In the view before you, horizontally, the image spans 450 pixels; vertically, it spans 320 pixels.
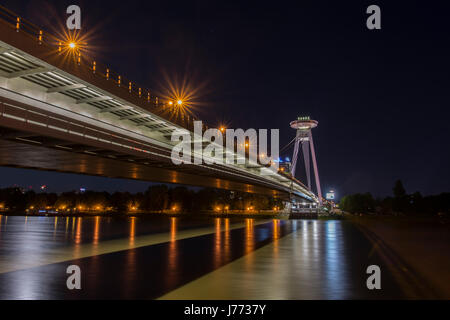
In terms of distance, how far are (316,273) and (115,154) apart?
19009 millimetres

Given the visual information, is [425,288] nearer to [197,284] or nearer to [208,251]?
[197,284]

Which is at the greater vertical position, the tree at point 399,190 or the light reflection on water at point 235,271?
the tree at point 399,190

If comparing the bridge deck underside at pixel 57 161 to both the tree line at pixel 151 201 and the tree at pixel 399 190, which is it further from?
the tree at pixel 399 190

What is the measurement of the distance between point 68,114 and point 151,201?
116m

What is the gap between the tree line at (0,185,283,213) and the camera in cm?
13625

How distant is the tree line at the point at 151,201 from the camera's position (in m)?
136

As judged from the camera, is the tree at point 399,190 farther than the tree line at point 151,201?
Yes

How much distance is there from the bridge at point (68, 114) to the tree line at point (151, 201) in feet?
336

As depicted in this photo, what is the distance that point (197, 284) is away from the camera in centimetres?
983

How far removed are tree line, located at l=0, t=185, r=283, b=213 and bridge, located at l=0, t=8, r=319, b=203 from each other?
4037 inches

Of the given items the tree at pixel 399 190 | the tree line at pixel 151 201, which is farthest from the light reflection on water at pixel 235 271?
the tree at pixel 399 190

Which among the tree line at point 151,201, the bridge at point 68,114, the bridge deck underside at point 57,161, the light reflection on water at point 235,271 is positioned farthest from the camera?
the tree line at point 151,201

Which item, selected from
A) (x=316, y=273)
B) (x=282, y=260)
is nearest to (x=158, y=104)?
(x=282, y=260)

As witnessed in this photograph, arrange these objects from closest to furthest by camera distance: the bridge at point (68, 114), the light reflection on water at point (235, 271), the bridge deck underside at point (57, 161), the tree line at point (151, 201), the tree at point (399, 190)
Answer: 1. the light reflection on water at point (235, 271)
2. the bridge at point (68, 114)
3. the bridge deck underside at point (57, 161)
4. the tree line at point (151, 201)
5. the tree at point (399, 190)
